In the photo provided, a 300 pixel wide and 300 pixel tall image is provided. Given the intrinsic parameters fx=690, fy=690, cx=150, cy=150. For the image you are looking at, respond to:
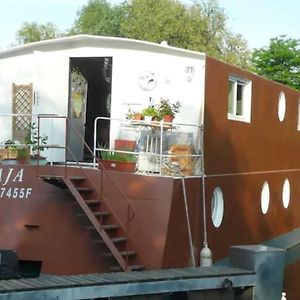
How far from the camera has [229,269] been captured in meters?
7.97

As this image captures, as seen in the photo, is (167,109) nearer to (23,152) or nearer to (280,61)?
(23,152)

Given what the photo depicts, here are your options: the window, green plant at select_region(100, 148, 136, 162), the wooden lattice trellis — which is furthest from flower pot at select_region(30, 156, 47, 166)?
the window

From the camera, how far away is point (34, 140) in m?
12.2

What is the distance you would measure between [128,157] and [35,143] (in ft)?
5.92

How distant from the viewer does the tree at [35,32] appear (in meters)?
40.0

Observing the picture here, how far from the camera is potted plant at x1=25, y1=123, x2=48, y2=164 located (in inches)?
430

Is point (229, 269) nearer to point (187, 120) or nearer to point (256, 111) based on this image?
point (187, 120)

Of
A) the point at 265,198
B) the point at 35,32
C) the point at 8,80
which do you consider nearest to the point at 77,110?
the point at 8,80

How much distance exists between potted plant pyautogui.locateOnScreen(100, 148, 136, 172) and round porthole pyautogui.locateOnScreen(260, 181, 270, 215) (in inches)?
209

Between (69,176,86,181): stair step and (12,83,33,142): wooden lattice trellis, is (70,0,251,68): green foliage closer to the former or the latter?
(12,83,33,142): wooden lattice trellis

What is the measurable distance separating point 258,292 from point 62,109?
20.1 ft

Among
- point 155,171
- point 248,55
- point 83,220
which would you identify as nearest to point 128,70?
point 155,171

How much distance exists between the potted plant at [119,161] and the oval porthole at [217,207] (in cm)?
215

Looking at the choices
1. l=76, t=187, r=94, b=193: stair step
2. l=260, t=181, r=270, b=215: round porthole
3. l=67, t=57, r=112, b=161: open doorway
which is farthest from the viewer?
l=260, t=181, r=270, b=215: round porthole
